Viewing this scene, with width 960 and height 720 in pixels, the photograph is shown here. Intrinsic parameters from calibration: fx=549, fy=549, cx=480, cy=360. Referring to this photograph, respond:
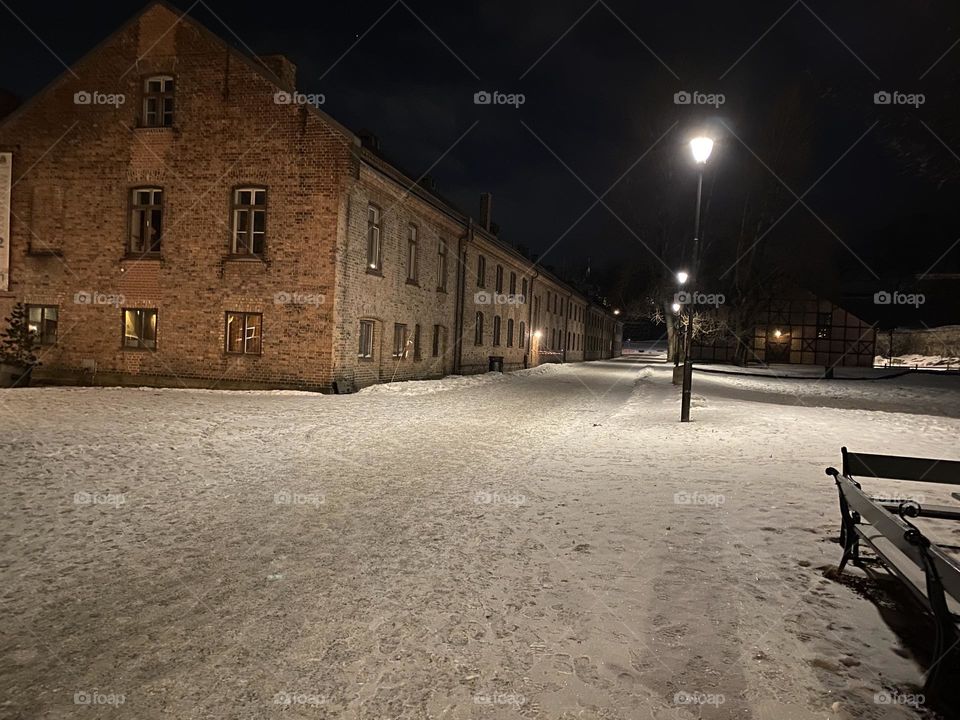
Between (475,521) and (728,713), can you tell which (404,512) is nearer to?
(475,521)

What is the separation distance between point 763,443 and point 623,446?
2.48 m

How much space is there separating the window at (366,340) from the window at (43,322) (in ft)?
30.4

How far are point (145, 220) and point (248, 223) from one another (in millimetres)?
3513

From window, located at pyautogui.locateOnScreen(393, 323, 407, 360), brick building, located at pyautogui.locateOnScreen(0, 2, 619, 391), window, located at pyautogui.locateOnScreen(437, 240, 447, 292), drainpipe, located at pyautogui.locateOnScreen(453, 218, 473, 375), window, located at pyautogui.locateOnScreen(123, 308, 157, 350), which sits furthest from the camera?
drainpipe, located at pyautogui.locateOnScreen(453, 218, 473, 375)

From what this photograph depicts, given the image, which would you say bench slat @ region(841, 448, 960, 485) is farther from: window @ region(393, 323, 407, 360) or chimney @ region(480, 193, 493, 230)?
chimney @ region(480, 193, 493, 230)

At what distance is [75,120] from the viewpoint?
666 inches

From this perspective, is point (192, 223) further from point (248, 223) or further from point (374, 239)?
point (374, 239)

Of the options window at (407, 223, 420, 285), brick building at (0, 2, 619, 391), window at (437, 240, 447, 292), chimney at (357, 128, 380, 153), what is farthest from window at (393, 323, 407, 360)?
chimney at (357, 128, 380, 153)

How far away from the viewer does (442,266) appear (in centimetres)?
2250

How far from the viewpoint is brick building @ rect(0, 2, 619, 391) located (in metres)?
15.4

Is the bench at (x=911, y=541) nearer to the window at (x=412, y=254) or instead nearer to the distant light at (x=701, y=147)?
the distant light at (x=701, y=147)

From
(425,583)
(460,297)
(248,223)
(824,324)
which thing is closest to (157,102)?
(248,223)

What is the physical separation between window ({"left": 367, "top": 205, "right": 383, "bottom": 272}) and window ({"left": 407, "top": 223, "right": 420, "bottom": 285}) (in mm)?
2104

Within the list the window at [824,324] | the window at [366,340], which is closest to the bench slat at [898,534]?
the window at [366,340]
